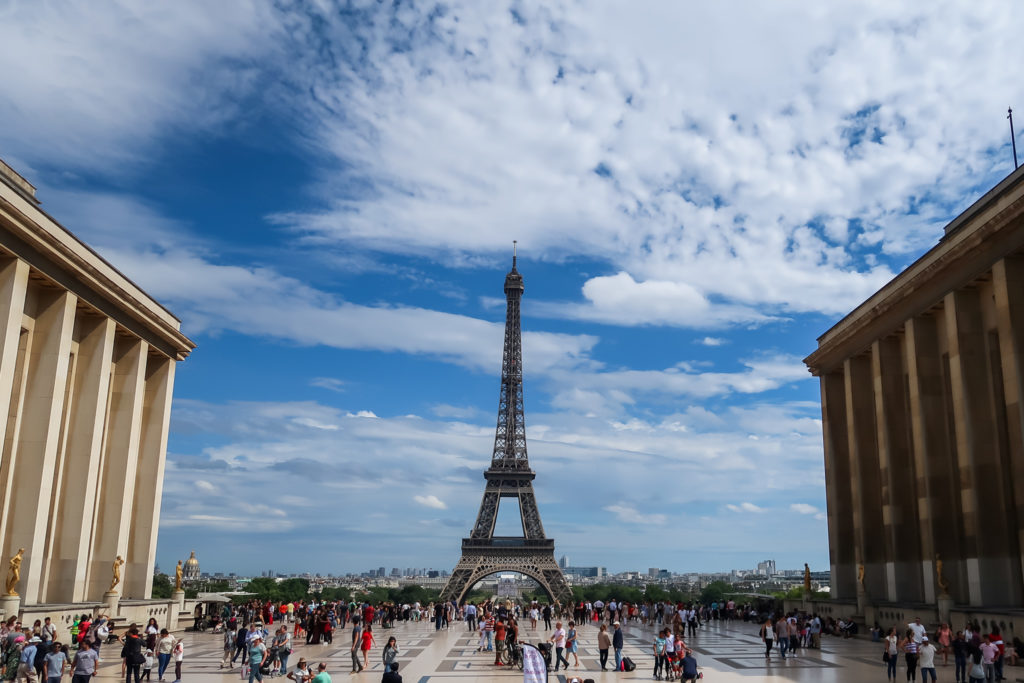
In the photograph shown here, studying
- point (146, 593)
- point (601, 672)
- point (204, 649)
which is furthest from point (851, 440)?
point (146, 593)

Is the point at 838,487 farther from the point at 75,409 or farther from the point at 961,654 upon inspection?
the point at 75,409

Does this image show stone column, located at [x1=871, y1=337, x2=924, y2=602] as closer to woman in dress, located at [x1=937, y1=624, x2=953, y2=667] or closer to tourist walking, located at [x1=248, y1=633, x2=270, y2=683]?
woman in dress, located at [x1=937, y1=624, x2=953, y2=667]

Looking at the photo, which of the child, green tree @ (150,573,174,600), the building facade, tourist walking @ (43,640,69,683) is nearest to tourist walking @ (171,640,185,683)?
tourist walking @ (43,640,69,683)

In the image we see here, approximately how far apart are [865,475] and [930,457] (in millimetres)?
9365

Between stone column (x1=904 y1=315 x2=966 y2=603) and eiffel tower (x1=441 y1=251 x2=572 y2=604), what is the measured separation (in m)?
67.4

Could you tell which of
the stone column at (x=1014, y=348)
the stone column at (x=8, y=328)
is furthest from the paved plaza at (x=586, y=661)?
the stone column at (x=8, y=328)

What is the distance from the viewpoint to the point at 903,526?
151ft

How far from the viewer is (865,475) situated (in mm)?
51125

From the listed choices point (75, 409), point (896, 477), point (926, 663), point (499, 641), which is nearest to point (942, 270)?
point (896, 477)

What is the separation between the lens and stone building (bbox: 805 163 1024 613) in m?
36.1

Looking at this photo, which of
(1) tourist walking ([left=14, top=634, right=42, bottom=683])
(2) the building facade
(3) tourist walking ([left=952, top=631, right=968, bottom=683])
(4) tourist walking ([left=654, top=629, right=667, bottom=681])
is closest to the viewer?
(1) tourist walking ([left=14, top=634, right=42, bottom=683])

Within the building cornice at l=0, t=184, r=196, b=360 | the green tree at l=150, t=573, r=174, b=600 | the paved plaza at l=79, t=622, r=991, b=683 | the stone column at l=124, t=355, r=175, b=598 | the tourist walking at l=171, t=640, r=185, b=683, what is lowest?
the green tree at l=150, t=573, r=174, b=600

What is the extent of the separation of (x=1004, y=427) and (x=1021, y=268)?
7147 millimetres

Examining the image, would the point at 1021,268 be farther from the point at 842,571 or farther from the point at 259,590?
the point at 259,590
